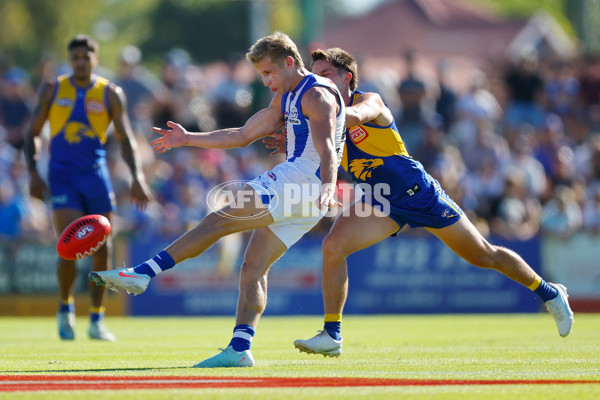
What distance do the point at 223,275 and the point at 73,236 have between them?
9744 millimetres

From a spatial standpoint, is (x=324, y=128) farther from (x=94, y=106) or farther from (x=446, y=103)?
(x=446, y=103)

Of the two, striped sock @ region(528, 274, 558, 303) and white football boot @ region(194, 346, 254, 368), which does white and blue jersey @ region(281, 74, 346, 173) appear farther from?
striped sock @ region(528, 274, 558, 303)

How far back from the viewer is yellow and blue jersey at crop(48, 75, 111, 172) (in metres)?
11.3

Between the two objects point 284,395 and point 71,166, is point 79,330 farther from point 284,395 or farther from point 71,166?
point 284,395

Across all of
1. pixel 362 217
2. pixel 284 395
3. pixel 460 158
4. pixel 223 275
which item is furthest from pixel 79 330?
pixel 460 158

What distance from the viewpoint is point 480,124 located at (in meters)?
20.1

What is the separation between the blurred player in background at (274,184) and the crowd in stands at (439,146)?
1013 cm

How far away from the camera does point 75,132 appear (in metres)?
11.3

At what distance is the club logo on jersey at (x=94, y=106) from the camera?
37.2 ft

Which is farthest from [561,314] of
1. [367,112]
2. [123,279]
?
[123,279]

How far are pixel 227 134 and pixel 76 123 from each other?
367cm

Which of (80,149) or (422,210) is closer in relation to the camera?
(422,210)

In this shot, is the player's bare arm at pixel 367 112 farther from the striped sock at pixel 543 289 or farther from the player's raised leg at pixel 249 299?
the striped sock at pixel 543 289

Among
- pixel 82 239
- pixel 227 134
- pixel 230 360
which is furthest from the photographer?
pixel 82 239
